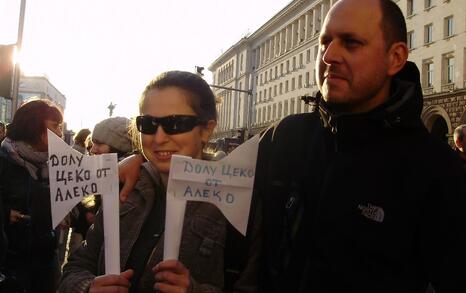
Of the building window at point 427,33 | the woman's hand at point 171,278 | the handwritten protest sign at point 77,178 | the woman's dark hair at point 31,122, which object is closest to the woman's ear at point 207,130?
the handwritten protest sign at point 77,178

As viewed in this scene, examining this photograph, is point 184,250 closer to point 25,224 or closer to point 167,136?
point 167,136

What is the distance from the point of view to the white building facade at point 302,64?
30.9 m

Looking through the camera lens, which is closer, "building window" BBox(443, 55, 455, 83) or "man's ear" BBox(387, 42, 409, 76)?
"man's ear" BBox(387, 42, 409, 76)

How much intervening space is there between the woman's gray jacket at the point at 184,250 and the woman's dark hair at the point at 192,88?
0.31 metres

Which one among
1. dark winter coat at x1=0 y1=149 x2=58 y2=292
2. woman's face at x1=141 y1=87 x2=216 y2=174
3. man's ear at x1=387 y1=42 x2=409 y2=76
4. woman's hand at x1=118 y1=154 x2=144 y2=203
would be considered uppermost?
man's ear at x1=387 y1=42 x2=409 y2=76

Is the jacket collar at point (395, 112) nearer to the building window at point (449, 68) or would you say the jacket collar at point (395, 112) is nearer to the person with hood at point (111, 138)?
the person with hood at point (111, 138)

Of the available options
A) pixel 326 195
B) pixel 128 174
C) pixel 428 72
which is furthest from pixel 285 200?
pixel 428 72

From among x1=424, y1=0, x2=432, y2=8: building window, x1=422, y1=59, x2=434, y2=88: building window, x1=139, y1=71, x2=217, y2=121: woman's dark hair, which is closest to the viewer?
x1=139, y1=71, x2=217, y2=121: woman's dark hair

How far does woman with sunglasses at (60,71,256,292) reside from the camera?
1.91 metres

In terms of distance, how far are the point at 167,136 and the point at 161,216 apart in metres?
0.31

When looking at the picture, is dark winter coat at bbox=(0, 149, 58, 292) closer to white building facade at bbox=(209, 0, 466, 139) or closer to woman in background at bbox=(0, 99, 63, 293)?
woman in background at bbox=(0, 99, 63, 293)

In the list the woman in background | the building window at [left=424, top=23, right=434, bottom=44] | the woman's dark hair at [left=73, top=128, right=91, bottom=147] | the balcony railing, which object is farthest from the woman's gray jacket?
the building window at [left=424, top=23, right=434, bottom=44]

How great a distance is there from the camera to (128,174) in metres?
2.10

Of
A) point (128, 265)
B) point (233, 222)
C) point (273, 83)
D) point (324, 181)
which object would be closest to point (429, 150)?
point (324, 181)
